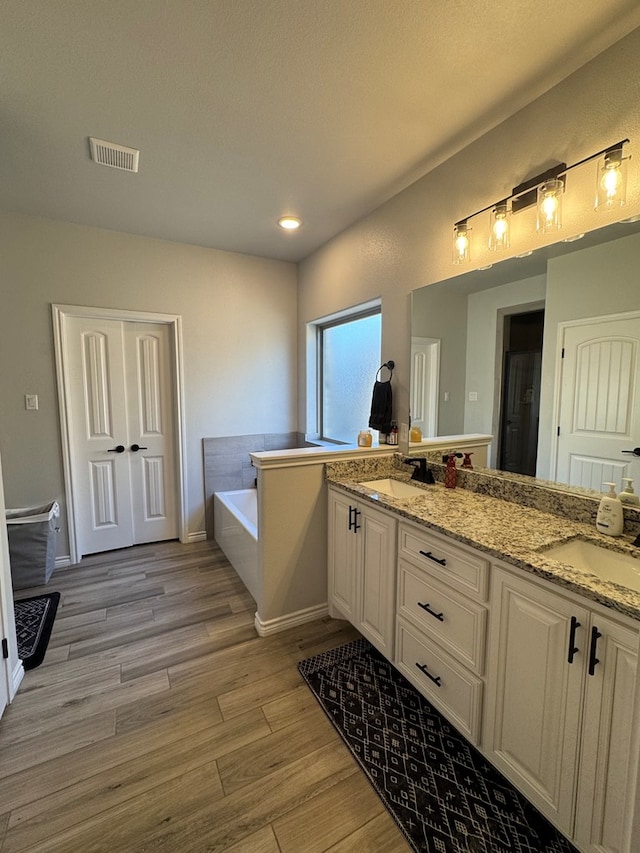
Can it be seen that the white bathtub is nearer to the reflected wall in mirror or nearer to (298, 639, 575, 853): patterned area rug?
(298, 639, 575, 853): patterned area rug

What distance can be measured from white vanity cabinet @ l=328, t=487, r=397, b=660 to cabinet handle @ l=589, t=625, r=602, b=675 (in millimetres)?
815

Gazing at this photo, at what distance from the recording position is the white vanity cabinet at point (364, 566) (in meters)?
1.75

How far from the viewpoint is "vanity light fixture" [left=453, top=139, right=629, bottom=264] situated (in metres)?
1.33

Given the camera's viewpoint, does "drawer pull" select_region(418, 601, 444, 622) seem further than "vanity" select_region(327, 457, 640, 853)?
Yes

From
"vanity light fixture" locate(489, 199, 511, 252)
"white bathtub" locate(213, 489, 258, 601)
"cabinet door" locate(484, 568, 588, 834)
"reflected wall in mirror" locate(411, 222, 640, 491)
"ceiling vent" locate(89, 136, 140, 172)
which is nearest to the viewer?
"cabinet door" locate(484, 568, 588, 834)

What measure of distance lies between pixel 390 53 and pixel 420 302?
114 cm

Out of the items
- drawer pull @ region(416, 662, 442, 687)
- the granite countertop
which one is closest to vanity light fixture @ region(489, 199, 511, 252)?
the granite countertop

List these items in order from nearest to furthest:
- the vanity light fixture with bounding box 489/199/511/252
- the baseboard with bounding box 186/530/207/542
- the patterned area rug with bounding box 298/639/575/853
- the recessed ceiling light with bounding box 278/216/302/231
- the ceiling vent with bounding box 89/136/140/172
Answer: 1. the patterned area rug with bounding box 298/639/575/853
2. the vanity light fixture with bounding box 489/199/511/252
3. the ceiling vent with bounding box 89/136/140/172
4. the recessed ceiling light with bounding box 278/216/302/231
5. the baseboard with bounding box 186/530/207/542

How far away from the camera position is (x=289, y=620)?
222cm

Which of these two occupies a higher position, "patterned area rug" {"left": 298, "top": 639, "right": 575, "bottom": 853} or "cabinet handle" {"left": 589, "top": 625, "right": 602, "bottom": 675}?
"cabinet handle" {"left": 589, "top": 625, "right": 602, "bottom": 675}

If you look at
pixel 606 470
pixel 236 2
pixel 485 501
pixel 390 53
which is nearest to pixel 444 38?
pixel 390 53

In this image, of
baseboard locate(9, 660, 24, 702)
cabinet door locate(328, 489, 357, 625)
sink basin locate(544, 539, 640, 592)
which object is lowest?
baseboard locate(9, 660, 24, 702)

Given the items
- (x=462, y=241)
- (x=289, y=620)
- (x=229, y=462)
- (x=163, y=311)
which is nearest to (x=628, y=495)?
Answer: (x=462, y=241)

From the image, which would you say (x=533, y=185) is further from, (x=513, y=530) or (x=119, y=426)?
(x=119, y=426)
